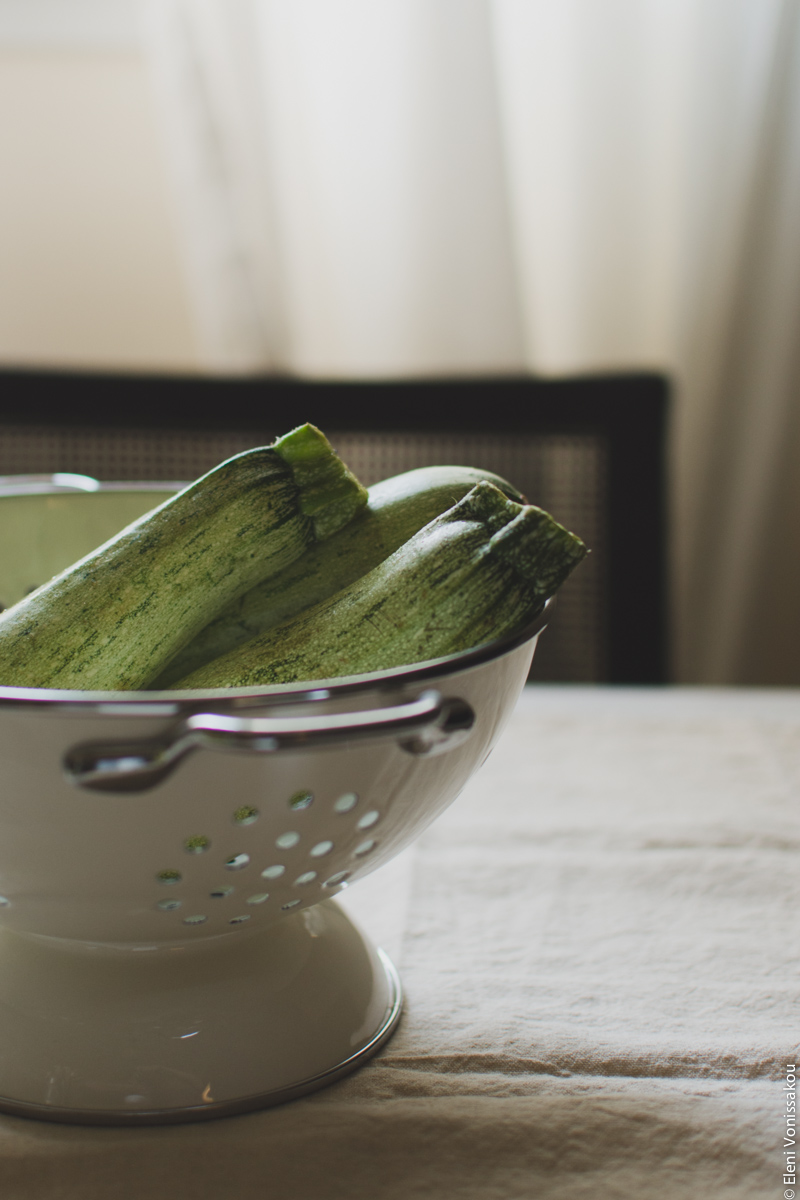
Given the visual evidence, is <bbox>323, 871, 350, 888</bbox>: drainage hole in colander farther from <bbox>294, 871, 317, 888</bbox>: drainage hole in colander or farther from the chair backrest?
the chair backrest

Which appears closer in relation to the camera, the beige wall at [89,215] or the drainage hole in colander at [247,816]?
the drainage hole in colander at [247,816]

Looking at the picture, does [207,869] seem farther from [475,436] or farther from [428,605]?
[475,436]

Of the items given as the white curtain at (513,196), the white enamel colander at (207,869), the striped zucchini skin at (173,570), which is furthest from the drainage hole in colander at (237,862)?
the white curtain at (513,196)

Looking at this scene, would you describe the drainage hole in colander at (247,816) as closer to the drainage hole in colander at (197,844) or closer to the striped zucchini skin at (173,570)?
the drainage hole in colander at (197,844)

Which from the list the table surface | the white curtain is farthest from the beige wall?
the table surface

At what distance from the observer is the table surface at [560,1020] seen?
1.06 ft

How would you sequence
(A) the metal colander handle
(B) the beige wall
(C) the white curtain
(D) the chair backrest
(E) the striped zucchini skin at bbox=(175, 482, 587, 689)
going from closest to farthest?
(A) the metal colander handle → (E) the striped zucchini skin at bbox=(175, 482, 587, 689) → (D) the chair backrest → (C) the white curtain → (B) the beige wall

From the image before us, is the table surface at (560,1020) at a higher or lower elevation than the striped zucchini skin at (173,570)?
lower

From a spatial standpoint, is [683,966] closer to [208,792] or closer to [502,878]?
[502,878]

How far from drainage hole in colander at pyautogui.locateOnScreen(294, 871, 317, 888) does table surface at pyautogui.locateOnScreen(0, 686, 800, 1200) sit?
80 millimetres

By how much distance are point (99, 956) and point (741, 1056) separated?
235mm

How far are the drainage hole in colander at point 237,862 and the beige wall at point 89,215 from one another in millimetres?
1318

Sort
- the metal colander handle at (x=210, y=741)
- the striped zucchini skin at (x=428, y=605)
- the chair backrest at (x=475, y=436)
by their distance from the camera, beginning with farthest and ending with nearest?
the chair backrest at (x=475, y=436)
the striped zucchini skin at (x=428, y=605)
the metal colander handle at (x=210, y=741)

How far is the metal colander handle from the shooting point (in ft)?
0.85
